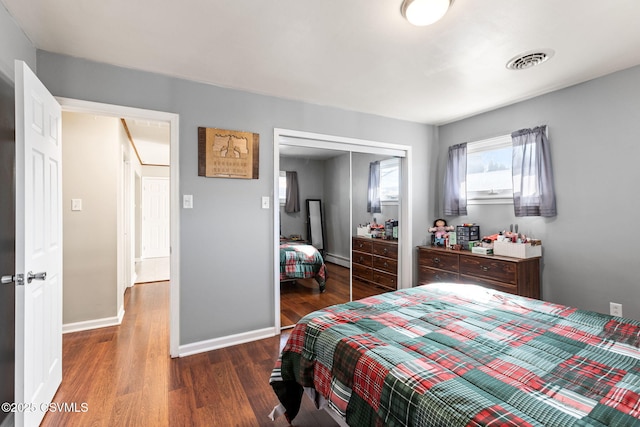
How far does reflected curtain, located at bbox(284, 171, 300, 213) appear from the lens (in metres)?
3.21

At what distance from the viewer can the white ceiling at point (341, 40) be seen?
1.74m

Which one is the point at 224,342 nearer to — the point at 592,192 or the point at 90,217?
the point at 90,217

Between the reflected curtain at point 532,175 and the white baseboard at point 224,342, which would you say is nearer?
the white baseboard at point 224,342

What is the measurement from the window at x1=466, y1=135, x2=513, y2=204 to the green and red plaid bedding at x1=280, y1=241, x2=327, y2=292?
2044 mm

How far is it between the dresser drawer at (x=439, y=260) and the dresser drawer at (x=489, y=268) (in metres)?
0.11

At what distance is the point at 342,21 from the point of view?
1.85 meters

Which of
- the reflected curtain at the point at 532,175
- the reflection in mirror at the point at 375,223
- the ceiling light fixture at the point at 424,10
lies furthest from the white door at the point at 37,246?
the reflected curtain at the point at 532,175

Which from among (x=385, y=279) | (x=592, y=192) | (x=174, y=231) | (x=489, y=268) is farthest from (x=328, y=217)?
(x=592, y=192)

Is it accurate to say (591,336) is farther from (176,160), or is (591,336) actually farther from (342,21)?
(176,160)

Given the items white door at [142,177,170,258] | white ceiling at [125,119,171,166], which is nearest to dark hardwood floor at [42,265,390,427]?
white ceiling at [125,119,171,166]

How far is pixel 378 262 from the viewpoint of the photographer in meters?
3.88

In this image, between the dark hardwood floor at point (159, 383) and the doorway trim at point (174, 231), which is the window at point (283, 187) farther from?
the dark hardwood floor at point (159, 383)

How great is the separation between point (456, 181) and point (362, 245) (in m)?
1.46

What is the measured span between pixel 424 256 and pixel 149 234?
21.9ft
